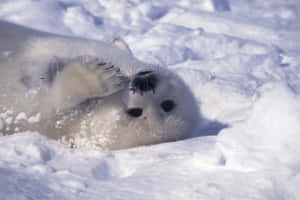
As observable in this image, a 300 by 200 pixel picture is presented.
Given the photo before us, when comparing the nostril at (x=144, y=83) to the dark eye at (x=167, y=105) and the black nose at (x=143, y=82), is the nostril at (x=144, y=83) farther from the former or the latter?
the dark eye at (x=167, y=105)

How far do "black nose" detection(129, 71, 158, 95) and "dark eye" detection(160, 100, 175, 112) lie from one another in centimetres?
12

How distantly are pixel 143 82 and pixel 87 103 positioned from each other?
1.18ft

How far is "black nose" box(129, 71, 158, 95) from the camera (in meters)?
2.14

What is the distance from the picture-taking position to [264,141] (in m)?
1.65

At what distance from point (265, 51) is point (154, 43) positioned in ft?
4.33

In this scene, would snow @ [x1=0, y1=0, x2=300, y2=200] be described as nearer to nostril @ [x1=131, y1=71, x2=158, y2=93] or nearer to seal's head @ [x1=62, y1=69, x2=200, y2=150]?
seal's head @ [x1=62, y1=69, x2=200, y2=150]

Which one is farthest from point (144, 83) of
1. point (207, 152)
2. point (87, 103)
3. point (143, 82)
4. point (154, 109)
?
point (207, 152)

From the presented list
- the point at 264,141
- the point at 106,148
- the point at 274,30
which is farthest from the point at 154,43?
the point at 264,141

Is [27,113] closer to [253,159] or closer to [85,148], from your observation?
[85,148]

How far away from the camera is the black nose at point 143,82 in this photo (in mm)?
2145

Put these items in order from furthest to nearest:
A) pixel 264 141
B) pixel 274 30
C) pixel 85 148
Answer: pixel 274 30
pixel 85 148
pixel 264 141

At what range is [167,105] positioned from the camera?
2.27 m

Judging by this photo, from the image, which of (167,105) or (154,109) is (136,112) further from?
(167,105)

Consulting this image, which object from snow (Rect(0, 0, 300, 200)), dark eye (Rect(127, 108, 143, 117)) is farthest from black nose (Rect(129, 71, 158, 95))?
snow (Rect(0, 0, 300, 200))
